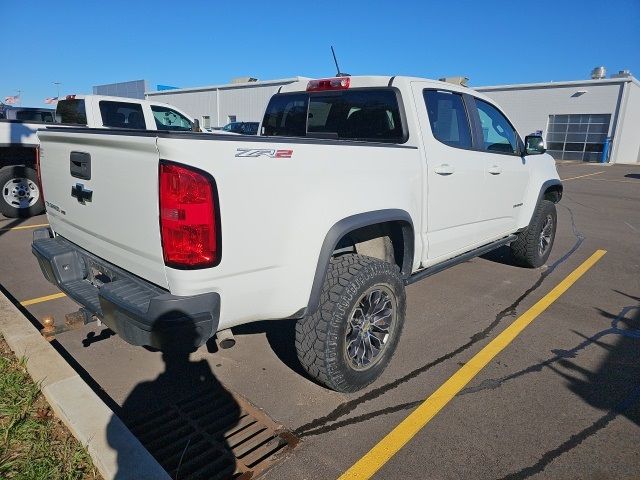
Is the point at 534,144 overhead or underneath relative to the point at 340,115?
underneath

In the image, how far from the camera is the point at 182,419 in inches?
105

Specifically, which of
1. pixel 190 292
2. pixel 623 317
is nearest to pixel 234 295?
pixel 190 292

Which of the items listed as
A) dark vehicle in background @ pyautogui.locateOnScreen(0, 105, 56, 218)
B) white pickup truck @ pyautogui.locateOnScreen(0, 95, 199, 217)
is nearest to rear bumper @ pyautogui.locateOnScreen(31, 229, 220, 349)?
white pickup truck @ pyautogui.locateOnScreen(0, 95, 199, 217)

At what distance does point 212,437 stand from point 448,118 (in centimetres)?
309

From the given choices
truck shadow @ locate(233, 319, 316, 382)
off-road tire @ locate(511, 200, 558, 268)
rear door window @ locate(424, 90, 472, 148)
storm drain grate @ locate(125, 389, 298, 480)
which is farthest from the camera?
off-road tire @ locate(511, 200, 558, 268)

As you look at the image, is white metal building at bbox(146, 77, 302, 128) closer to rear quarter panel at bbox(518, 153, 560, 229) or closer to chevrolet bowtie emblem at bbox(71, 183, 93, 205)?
rear quarter panel at bbox(518, 153, 560, 229)

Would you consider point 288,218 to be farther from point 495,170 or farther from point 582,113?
point 582,113

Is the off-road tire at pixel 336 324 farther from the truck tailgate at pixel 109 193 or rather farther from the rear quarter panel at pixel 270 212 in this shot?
the truck tailgate at pixel 109 193

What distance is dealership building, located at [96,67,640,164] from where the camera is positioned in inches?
1110

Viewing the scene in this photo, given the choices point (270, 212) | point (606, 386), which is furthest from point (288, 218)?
point (606, 386)

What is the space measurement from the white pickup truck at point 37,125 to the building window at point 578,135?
2871 centimetres

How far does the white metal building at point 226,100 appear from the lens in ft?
115

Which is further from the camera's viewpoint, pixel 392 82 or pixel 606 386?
pixel 392 82

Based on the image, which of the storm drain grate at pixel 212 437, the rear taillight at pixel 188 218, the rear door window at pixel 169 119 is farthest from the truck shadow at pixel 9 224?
the rear taillight at pixel 188 218
